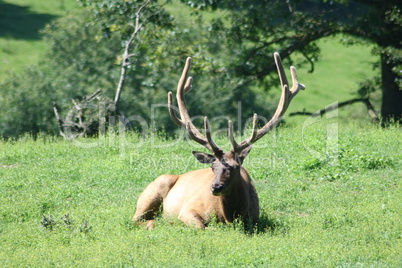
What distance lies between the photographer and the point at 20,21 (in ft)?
160

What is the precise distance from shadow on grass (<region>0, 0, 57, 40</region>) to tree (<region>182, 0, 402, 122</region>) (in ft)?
93.4

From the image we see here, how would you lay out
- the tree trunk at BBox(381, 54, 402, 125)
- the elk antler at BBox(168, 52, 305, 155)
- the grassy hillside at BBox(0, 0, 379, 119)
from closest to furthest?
the elk antler at BBox(168, 52, 305, 155) → the tree trunk at BBox(381, 54, 402, 125) → the grassy hillside at BBox(0, 0, 379, 119)

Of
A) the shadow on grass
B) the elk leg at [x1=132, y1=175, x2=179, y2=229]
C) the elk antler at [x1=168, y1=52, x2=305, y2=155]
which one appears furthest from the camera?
the shadow on grass

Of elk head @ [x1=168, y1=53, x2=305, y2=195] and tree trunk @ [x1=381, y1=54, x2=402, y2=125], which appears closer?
elk head @ [x1=168, y1=53, x2=305, y2=195]

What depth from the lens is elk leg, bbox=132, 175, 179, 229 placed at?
34.5 feet

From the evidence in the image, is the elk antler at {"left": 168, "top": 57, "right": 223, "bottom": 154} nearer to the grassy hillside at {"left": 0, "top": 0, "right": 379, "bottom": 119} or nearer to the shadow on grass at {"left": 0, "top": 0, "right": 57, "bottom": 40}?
the grassy hillside at {"left": 0, "top": 0, "right": 379, "bottom": 119}

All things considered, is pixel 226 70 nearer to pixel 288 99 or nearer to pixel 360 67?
pixel 288 99

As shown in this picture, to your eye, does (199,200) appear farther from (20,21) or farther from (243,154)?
(20,21)

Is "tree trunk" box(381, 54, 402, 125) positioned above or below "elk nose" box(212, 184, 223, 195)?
above

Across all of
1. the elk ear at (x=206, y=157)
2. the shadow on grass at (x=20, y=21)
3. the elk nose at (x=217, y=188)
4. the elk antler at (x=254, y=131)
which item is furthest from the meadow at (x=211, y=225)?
the shadow on grass at (x=20, y=21)

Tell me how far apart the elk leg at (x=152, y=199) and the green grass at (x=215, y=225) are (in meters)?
0.22

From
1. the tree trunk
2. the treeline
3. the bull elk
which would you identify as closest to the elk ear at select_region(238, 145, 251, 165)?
the bull elk

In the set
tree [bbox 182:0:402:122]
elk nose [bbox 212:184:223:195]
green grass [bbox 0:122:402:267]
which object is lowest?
green grass [bbox 0:122:402:267]

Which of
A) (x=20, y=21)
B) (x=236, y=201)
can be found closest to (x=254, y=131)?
(x=236, y=201)
